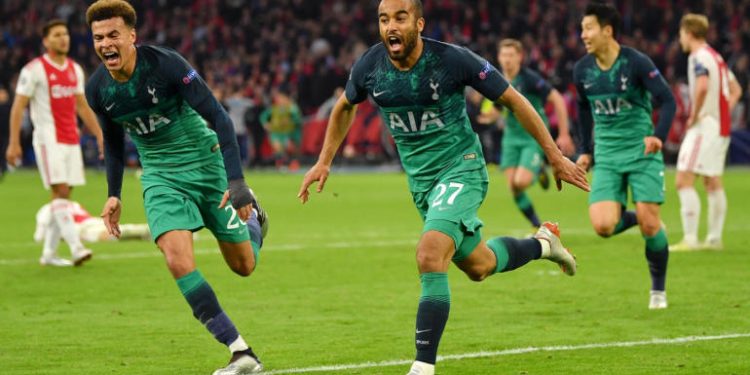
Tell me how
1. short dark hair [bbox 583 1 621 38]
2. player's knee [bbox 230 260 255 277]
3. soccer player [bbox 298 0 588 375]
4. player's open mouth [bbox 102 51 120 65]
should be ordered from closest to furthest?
soccer player [bbox 298 0 588 375] → player's open mouth [bbox 102 51 120 65] → player's knee [bbox 230 260 255 277] → short dark hair [bbox 583 1 621 38]

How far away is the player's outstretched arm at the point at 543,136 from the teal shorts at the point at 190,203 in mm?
1919

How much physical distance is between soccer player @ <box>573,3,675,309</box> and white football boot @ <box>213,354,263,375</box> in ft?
13.0

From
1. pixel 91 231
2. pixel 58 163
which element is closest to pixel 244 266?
pixel 58 163

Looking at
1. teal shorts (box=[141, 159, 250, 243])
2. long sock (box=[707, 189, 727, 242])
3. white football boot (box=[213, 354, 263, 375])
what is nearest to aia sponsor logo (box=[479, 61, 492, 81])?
teal shorts (box=[141, 159, 250, 243])

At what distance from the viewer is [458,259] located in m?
7.68

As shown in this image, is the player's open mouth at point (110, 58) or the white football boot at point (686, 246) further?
the white football boot at point (686, 246)

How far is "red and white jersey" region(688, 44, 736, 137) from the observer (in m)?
14.5

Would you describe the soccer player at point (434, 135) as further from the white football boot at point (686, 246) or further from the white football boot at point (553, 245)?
the white football boot at point (686, 246)

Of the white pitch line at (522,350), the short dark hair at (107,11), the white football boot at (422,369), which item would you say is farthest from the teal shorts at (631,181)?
the short dark hair at (107,11)

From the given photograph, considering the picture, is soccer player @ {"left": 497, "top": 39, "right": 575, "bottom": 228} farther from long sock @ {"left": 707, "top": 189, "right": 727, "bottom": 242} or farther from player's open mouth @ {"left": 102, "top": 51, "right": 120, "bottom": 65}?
player's open mouth @ {"left": 102, "top": 51, "right": 120, "bottom": 65}

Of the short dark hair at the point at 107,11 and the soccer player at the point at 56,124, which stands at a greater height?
the short dark hair at the point at 107,11

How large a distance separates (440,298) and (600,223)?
4.12m

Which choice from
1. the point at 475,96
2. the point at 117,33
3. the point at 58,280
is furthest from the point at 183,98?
the point at 475,96

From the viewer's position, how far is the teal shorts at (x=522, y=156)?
1593cm
